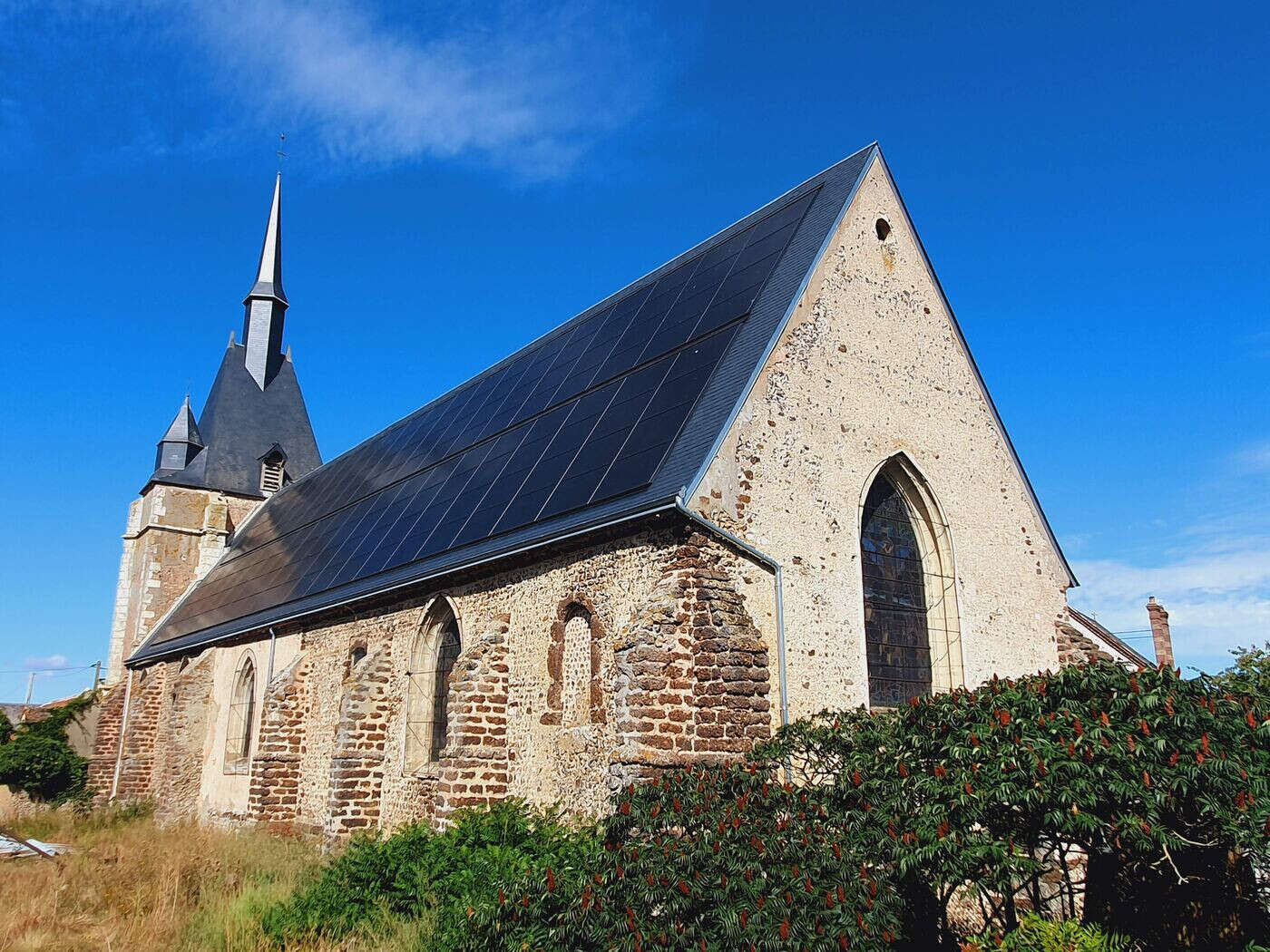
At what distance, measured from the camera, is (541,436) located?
13453 mm

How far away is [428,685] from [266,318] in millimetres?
21242

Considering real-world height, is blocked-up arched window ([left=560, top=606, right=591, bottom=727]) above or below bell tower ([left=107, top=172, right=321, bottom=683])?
below

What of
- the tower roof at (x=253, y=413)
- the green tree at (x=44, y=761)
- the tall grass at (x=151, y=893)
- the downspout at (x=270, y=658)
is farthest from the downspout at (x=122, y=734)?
the tall grass at (x=151, y=893)

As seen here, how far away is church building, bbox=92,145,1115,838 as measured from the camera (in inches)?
365

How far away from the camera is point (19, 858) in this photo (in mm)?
11781

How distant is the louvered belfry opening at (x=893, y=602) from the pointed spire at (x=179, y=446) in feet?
76.2

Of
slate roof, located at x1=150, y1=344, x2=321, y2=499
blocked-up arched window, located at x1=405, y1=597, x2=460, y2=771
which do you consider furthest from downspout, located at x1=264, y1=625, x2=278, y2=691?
slate roof, located at x1=150, y1=344, x2=321, y2=499

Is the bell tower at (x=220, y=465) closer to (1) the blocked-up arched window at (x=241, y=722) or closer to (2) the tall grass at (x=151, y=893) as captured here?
A: (1) the blocked-up arched window at (x=241, y=722)

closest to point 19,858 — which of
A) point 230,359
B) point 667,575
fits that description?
point 667,575

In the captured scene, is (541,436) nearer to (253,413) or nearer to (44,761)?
(44,761)

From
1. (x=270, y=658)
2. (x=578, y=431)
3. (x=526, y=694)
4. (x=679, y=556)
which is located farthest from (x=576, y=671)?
(x=270, y=658)

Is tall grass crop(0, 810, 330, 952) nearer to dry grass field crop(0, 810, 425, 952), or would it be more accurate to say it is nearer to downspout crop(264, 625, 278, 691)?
dry grass field crop(0, 810, 425, 952)

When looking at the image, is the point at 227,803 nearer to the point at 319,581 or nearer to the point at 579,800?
the point at 319,581

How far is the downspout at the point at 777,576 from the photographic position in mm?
9023
